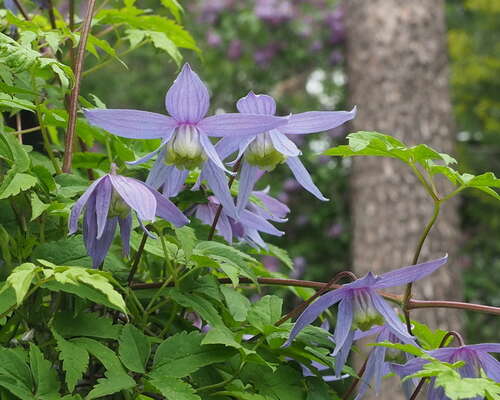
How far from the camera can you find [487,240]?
5559 mm

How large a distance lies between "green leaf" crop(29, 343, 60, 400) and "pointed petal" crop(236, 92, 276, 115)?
30 centimetres

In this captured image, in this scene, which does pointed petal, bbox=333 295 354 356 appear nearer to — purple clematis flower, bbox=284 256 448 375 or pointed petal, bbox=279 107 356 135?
purple clematis flower, bbox=284 256 448 375

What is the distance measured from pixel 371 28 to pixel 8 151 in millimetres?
3642

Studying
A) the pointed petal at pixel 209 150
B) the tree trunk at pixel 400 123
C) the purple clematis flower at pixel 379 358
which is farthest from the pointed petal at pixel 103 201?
the tree trunk at pixel 400 123

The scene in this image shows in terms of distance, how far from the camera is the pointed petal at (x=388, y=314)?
803 millimetres

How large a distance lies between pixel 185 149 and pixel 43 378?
0.80 feet

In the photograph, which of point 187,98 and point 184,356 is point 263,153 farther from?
point 184,356

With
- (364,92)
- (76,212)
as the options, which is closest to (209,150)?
(76,212)

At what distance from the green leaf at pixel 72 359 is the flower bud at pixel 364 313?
273mm

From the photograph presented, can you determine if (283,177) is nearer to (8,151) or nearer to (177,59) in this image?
(177,59)

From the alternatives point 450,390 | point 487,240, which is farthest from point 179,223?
point 487,240

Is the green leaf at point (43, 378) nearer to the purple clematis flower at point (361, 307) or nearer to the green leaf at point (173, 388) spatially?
the green leaf at point (173, 388)

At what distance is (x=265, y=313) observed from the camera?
0.84 metres

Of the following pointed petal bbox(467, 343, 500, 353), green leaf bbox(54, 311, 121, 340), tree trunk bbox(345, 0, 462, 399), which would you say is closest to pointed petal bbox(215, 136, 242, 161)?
green leaf bbox(54, 311, 121, 340)
